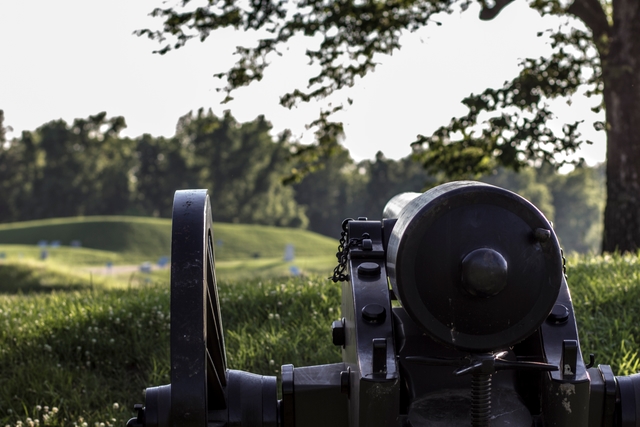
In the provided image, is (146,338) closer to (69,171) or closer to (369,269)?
(369,269)

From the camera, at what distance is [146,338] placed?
5.46 metres

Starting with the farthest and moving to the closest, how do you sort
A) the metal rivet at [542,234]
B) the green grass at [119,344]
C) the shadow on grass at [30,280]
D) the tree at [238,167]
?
the tree at [238,167], the shadow on grass at [30,280], the green grass at [119,344], the metal rivet at [542,234]

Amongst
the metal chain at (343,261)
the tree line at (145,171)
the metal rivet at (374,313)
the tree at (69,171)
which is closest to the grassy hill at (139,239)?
the tree line at (145,171)

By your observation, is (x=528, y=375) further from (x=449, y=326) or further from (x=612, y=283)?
(x=612, y=283)

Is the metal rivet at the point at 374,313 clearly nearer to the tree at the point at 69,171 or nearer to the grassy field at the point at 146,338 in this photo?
the grassy field at the point at 146,338

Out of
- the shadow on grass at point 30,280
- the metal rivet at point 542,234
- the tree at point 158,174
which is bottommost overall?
the shadow on grass at point 30,280

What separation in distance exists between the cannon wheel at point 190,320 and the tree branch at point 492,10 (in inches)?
272

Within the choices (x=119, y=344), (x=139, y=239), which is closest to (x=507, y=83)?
(x=119, y=344)

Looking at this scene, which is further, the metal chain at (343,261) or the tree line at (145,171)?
the tree line at (145,171)

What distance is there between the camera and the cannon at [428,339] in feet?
6.80

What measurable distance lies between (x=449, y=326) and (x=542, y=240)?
13.1 inches

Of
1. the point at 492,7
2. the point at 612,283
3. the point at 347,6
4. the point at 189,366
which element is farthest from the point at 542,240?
the point at 492,7

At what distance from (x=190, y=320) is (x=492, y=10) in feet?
23.9

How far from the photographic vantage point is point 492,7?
863cm
